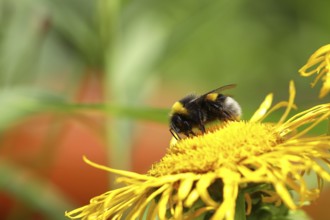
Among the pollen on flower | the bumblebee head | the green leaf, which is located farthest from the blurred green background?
the pollen on flower

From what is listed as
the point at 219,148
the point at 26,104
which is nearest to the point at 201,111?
the point at 219,148

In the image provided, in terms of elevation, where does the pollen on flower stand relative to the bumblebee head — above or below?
below

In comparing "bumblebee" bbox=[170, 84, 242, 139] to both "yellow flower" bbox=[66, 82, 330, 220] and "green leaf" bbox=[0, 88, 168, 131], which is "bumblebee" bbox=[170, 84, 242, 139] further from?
"green leaf" bbox=[0, 88, 168, 131]

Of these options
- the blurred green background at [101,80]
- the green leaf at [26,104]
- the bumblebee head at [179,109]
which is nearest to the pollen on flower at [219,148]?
the bumblebee head at [179,109]

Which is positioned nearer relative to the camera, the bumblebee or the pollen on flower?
the pollen on flower

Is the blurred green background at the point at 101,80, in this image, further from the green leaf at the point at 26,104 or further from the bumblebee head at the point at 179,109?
the bumblebee head at the point at 179,109
